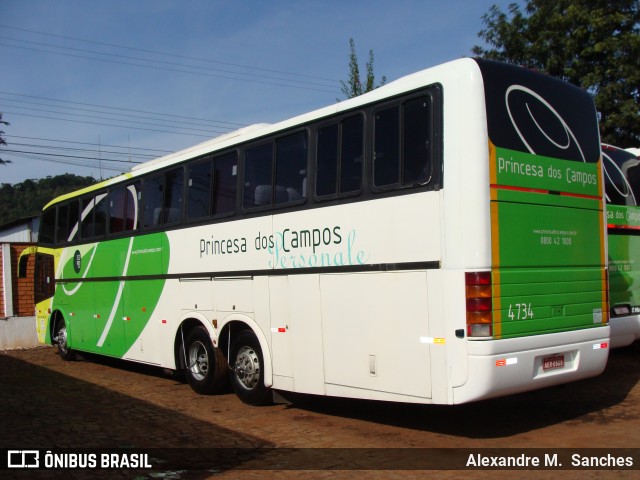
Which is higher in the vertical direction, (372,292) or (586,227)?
(586,227)

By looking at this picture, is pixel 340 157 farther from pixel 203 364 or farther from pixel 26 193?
pixel 26 193

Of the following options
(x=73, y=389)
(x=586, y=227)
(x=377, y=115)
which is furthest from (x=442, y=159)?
(x=73, y=389)

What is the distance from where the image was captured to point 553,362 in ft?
21.0

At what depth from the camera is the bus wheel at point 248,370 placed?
8227 mm

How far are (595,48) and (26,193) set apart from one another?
6066 cm

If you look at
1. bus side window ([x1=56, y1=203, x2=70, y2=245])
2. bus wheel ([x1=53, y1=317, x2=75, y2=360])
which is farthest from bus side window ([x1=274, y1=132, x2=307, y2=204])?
bus wheel ([x1=53, y1=317, x2=75, y2=360])

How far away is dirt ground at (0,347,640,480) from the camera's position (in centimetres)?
578

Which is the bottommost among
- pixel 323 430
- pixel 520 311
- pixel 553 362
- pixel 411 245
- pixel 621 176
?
pixel 323 430

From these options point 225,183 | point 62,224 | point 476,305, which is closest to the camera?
point 476,305

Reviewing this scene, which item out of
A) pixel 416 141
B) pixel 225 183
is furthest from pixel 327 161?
pixel 225 183

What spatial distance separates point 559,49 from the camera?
649 inches

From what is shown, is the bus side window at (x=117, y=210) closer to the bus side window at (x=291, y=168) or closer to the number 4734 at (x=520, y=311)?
the bus side window at (x=291, y=168)

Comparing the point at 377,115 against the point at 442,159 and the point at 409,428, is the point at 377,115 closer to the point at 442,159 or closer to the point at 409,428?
the point at 442,159

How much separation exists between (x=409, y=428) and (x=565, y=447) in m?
1.60
